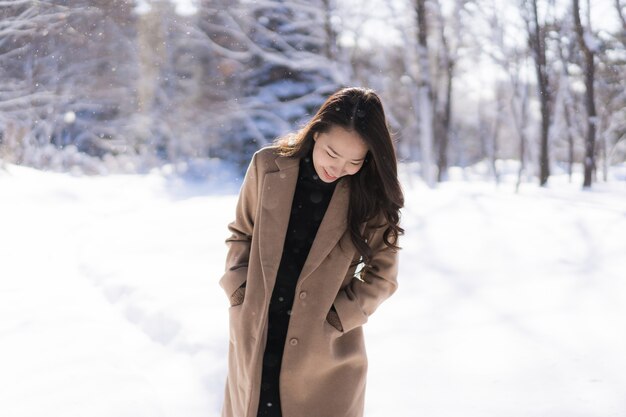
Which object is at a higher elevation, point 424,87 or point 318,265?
point 318,265

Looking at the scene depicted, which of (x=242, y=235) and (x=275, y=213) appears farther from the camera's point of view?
(x=242, y=235)

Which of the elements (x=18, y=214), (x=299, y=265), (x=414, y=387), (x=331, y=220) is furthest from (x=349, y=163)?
(x=18, y=214)

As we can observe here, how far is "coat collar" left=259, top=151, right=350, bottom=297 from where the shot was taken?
1942mm

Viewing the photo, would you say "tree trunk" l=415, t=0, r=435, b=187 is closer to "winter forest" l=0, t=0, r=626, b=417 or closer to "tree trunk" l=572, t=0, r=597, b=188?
"winter forest" l=0, t=0, r=626, b=417

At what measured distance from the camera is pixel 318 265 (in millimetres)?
1935

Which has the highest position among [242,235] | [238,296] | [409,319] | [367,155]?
[367,155]

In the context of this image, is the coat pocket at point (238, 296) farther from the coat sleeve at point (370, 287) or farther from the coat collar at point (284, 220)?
the coat sleeve at point (370, 287)

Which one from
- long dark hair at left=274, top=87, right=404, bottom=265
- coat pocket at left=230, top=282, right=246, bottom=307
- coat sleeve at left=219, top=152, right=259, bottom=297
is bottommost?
coat pocket at left=230, top=282, right=246, bottom=307

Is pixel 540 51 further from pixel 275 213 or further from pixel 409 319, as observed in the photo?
pixel 275 213

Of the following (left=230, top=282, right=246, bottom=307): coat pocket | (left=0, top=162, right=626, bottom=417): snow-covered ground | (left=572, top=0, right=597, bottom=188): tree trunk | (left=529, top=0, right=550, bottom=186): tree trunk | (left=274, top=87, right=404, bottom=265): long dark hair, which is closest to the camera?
(left=274, top=87, right=404, bottom=265): long dark hair

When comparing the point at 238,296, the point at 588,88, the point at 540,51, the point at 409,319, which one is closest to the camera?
the point at 238,296

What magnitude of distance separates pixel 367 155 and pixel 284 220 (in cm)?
37

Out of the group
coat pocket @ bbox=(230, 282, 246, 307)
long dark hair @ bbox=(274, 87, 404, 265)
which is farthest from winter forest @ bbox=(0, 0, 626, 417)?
coat pocket @ bbox=(230, 282, 246, 307)

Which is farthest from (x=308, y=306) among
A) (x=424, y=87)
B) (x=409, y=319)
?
(x=424, y=87)
